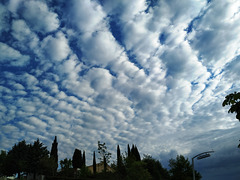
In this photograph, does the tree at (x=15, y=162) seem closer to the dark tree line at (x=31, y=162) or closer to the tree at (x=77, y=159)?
the dark tree line at (x=31, y=162)

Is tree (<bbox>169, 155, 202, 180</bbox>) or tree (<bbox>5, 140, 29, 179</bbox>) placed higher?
tree (<bbox>5, 140, 29, 179</bbox>)

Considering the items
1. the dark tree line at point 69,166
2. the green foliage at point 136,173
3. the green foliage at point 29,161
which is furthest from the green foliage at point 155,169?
the green foliage at point 29,161

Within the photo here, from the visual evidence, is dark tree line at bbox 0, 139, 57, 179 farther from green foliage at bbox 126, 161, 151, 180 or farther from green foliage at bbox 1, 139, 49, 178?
green foliage at bbox 126, 161, 151, 180

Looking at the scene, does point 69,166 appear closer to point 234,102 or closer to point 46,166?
point 46,166

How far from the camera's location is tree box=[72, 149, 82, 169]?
76.9 m

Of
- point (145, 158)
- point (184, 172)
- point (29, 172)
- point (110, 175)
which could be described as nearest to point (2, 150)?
point (29, 172)

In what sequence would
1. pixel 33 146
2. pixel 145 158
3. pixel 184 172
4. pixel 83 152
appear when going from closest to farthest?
pixel 184 172 < pixel 33 146 < pixel 145 158 < pixel 83 152

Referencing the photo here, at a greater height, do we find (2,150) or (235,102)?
(2,150)

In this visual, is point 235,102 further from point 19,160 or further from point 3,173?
point 3,173

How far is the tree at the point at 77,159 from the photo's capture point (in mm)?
76938

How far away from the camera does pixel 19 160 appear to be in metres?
61.2

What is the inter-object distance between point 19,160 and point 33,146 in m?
7.74

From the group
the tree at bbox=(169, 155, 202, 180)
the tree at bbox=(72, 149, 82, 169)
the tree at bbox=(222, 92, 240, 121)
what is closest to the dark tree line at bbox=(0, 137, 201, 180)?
the tree at bbox=(169, 155, 202, 180)

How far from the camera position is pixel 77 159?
78062 mm
